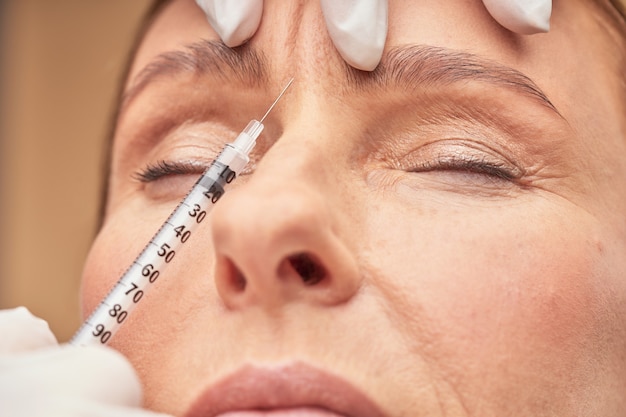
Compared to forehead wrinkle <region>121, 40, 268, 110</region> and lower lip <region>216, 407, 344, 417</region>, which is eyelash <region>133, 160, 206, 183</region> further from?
lower lip <region>216, 407, 344, 417</region>

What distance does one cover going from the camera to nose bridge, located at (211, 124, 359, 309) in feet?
2.80

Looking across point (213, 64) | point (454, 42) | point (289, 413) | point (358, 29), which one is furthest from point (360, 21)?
point (289, 413)

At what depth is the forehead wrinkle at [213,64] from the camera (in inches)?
42.5

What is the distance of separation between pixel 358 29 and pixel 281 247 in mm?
307

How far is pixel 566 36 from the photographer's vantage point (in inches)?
44.2

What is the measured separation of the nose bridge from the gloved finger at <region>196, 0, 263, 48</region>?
24cm

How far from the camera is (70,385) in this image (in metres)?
0.80

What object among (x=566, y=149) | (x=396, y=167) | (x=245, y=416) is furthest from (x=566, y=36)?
(x=245, y=416)

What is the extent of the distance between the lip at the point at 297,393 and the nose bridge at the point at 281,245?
0.08 meters

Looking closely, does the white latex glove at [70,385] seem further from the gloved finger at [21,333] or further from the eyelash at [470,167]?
the eyelash at [470,167]

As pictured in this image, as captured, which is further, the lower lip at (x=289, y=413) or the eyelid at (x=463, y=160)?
the eyelid at (x=463, y=160)

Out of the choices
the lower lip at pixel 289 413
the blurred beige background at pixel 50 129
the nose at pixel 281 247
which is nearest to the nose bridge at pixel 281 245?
the nose at pixel 281 247

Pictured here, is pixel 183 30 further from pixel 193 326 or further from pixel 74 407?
pixel 74 407

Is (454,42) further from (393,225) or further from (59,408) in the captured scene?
(59,408)
